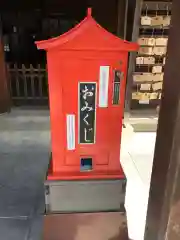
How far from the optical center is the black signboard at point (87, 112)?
160 cm

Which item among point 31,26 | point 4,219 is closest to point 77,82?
point 4,219

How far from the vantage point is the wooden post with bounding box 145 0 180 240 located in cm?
72

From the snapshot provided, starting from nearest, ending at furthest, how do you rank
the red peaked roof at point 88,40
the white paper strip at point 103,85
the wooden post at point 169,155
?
the wooden post at point 169,155 < the red peaked roof at point 88,40 < the white paper strip at point 103,85

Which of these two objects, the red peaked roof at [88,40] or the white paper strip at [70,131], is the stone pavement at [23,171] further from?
the red peaked roof at [88,40]

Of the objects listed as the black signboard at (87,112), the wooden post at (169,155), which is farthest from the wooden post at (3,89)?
the wooden post at (169,155)

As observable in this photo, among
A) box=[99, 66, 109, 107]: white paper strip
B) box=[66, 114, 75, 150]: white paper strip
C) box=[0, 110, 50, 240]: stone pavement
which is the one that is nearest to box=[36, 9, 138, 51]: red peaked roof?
box=[99, 66, 109, 107]: white paper strip

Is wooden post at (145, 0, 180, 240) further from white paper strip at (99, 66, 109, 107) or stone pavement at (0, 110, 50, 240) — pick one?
stone pavement at (0, 110, 50, 240)

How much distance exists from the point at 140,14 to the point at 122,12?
0.37 meters

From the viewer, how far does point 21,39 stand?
22.5ft

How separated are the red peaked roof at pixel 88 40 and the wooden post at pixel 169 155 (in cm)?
76

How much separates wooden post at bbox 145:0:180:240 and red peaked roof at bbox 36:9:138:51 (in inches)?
30.0

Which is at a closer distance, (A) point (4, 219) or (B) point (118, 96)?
(B) point (118, 96)

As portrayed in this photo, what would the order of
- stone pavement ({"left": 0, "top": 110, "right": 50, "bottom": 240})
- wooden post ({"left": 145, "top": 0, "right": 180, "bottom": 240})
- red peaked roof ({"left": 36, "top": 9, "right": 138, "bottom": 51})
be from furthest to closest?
stone pavement ({"left": 0, "top": 110, "right": 50, "bottom": 240}), red peaked roof ({"left": 36, "top": 9, "right": 138, "bottom": 51}), wooden post ({"left": 145, "top": 0, "right": 180, "bottom": 240})

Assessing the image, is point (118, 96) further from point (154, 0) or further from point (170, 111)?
point (154, 0)
